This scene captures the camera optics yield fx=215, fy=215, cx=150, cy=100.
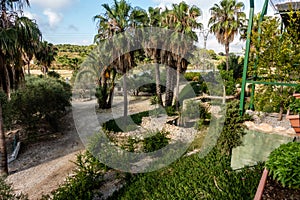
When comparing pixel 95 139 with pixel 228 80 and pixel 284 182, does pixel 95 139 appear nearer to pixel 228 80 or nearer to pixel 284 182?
pixel 284 182

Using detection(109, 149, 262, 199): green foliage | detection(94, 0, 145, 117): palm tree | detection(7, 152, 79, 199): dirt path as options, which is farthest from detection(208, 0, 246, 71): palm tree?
detection(7, 152, 79, 199): dirt path

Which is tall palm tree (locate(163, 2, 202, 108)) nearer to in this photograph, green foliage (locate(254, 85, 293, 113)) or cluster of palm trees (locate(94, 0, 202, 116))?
cluster of palm trees (locate(94, 0, 202, 116))

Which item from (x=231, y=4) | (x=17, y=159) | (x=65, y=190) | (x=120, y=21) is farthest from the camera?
(x=231, y=4)

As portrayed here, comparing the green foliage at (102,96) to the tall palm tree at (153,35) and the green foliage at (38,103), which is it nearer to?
the green foliage at (38,103)

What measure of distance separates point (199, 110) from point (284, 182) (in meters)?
10.8

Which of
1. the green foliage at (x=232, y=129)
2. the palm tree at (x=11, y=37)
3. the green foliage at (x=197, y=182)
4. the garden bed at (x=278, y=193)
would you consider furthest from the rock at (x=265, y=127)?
the palm tree at (x=11, y=37)

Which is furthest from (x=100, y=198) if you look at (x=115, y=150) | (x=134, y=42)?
(x=134, y=42)

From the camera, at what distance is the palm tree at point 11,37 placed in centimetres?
761

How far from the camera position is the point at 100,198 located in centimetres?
646

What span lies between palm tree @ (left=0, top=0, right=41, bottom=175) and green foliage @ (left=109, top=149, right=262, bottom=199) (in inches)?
248

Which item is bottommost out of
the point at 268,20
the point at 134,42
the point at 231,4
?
the point at 268,20

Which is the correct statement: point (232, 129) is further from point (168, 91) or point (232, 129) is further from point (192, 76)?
point (192, 76)

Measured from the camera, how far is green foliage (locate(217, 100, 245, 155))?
503cm

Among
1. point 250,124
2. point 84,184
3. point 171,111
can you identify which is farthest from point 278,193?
point 171,111
